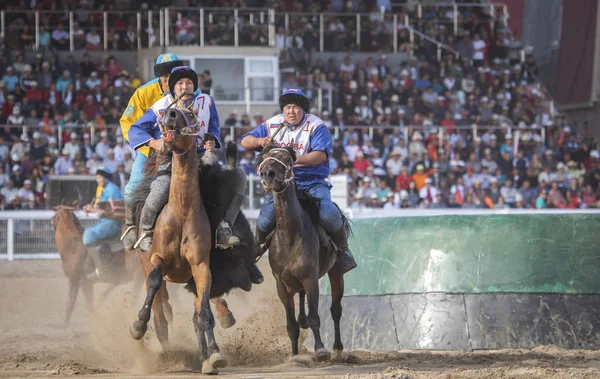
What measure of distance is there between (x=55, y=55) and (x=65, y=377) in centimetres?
2210

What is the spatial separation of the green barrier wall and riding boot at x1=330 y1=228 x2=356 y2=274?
90cm

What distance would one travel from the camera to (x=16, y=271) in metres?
19.7

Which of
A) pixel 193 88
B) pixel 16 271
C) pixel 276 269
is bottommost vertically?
pixel 16 271

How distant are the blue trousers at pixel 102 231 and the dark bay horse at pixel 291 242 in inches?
245

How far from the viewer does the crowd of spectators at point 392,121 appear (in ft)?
81.9

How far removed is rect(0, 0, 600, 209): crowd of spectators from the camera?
2497 cm

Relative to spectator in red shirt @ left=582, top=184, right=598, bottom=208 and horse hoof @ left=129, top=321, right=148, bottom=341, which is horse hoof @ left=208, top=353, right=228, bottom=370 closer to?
horse hoof @ left=129, top=321, right=148, bottom=341

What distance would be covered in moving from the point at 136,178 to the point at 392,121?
63.6 feet

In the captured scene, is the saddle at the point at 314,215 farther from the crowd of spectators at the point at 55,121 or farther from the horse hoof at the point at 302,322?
the crowd of spectators at the point at 55,121

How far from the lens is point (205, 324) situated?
30.3 ft

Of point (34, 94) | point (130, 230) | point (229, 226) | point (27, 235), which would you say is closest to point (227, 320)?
point (229, 226)

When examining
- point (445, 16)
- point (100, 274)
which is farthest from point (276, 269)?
point (445, 16)

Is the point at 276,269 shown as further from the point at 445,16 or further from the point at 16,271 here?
the point at 445,16

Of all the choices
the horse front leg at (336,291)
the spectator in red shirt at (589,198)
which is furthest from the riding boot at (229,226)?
the spectator in red shirt at (589,198)
